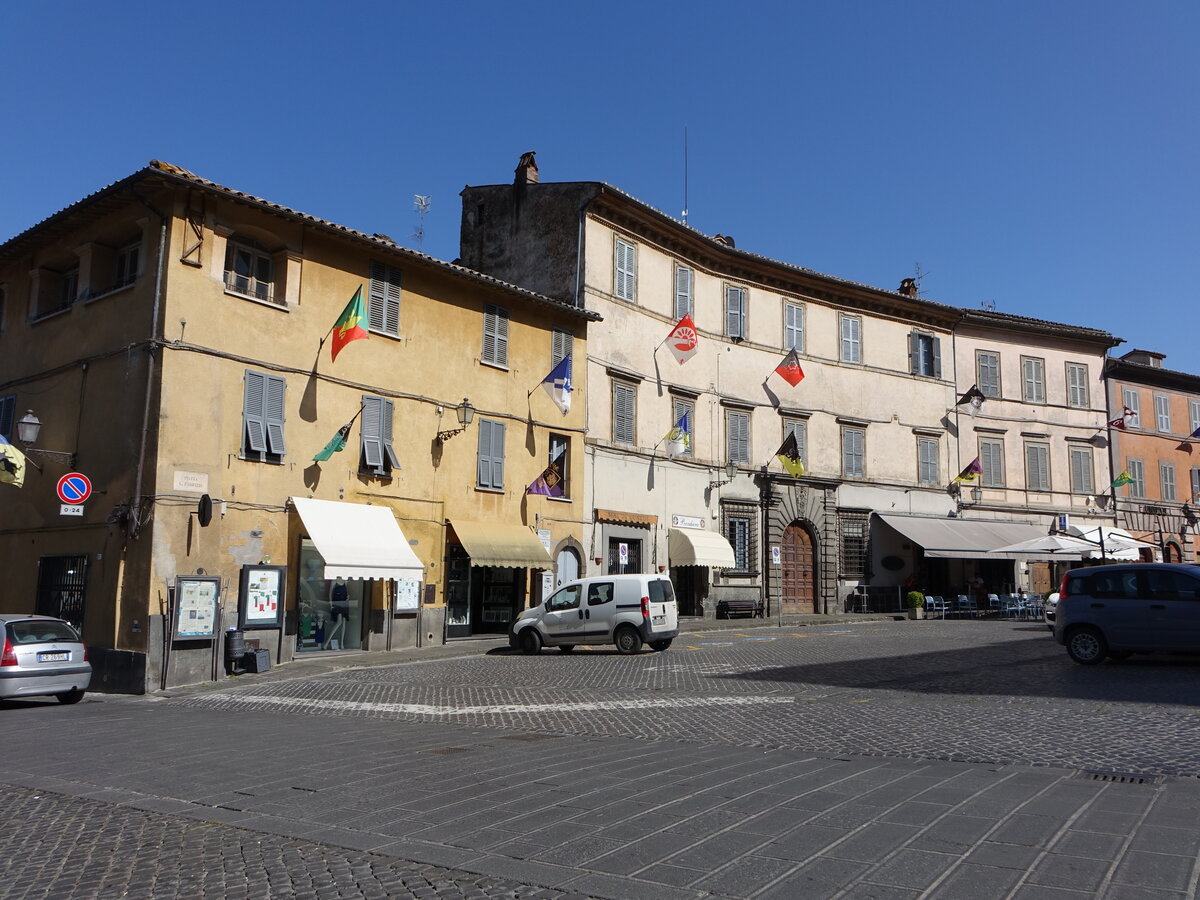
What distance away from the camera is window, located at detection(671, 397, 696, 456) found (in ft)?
97.0

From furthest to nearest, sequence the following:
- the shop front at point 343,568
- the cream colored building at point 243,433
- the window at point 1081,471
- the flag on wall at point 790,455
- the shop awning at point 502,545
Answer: the window at point 1081,471 → the flag on wall at point 790,455 → the shop awning at point 502,545 → the shop front at point 343,568 → the cream colored building at point 243,433

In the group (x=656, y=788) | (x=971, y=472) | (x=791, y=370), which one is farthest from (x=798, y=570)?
(x=656, y=788)

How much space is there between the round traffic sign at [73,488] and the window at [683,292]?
17.6m

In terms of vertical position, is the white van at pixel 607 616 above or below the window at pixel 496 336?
below

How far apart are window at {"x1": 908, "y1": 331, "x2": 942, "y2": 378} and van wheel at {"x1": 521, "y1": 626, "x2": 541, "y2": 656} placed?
68.4ft

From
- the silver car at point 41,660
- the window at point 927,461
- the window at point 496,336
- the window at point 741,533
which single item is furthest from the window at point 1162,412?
the silver car at point 41,660

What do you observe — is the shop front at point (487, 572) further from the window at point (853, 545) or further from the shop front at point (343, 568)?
the window at point (853, 545)

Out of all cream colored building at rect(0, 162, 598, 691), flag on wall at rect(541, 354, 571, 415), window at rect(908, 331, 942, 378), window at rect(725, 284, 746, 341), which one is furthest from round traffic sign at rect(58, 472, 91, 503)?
window at rect(908, 331, 942, 378)

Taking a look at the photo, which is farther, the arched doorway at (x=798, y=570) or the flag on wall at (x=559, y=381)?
the arched doorway at (x=798, y=570)

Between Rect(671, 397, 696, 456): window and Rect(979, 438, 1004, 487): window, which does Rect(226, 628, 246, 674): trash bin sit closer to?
Rect(671, 397, 696, 456): window

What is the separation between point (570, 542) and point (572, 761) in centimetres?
1744

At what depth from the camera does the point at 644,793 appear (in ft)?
22.6

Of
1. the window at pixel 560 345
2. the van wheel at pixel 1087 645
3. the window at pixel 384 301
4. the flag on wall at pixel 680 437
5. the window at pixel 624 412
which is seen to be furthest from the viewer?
the flag on wall at pixel 680 437

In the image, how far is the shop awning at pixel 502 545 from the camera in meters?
22.4
